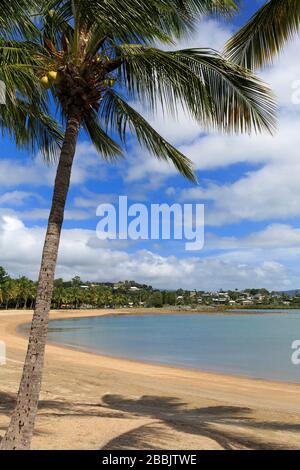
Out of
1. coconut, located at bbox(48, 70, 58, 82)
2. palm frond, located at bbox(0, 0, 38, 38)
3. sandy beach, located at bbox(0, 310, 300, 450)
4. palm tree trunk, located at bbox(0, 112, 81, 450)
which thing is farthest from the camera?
sandy beach, located at bbox(0, 310, 300, 450)

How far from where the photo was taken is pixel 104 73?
5.66m

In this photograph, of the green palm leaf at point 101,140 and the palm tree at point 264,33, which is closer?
the palm tree at point 264,33

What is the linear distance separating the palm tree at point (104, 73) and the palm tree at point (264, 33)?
48cm

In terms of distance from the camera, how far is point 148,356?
2875cm

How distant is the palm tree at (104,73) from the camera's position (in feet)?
15.7

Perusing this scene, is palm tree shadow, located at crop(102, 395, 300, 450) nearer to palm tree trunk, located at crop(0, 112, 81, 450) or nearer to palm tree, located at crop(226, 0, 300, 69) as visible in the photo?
palm tree trunk, located at crop(0, 112, 81, 450)

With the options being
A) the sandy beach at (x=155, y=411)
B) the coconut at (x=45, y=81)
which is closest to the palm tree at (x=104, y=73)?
the coconut at (x=45, y=81)

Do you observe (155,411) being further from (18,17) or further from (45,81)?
(18,17)

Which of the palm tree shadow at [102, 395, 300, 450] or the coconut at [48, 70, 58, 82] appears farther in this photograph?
the palm tree shadow at [102, 395, 300, 450]

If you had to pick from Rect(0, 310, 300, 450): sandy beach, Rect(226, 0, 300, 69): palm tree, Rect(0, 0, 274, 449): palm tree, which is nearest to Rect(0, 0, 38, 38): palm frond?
Rect(0, 0, 274, 449): palm tree

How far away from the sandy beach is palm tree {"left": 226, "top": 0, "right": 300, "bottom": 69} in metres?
5.13

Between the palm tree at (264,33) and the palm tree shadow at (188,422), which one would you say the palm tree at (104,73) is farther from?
the palm tree shadow at (188,422)

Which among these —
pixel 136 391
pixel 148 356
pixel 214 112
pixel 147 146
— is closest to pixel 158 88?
pixel 214 112

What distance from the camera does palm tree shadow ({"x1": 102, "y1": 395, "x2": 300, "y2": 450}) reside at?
6.50 meters
